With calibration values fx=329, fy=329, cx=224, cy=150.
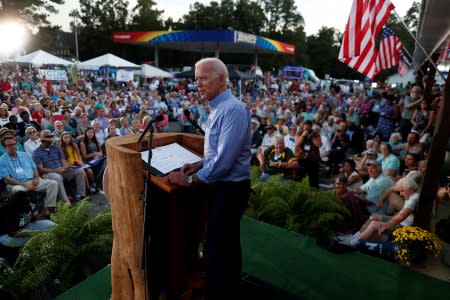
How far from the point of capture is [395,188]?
4.79 m

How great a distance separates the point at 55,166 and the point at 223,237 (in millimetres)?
5296

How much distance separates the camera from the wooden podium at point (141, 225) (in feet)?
6.28

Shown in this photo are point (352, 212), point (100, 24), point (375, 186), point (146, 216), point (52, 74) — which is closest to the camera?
point (146, 216)

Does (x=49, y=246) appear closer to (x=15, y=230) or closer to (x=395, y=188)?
(x=15, y=230)

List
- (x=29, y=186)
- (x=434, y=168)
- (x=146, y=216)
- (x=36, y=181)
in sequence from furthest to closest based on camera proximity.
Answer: (x=36, y=181), (x=29, y=186), (x=434, y=168), (x=146, y=216)

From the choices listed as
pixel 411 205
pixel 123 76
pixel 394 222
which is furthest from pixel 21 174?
pixel 123 76

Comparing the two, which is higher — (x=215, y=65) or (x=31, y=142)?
(x=215, y=65)

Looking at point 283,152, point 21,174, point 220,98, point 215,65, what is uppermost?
point 215,65

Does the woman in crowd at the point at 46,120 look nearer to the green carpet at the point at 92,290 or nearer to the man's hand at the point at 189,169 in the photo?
the green carpet at the point at 92,290

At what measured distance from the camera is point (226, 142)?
6.24ft

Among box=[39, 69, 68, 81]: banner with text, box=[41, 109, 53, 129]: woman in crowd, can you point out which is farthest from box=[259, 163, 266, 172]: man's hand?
box=[39, 69, 68, 81]: banner with text

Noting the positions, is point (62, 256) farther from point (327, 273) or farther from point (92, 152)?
point (92, 152)

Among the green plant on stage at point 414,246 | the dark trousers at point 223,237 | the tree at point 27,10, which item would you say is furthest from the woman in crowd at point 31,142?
the tree at point 27,10

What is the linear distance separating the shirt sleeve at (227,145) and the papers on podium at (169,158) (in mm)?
201
